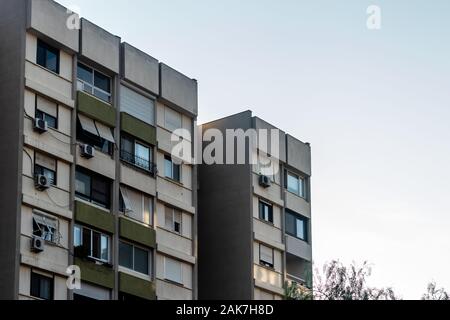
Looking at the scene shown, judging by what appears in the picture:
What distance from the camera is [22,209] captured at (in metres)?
36.5

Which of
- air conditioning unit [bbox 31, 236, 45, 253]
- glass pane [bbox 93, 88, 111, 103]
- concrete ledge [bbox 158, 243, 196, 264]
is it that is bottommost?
air conditioning unit [bbox 31, 236, 45, 253]

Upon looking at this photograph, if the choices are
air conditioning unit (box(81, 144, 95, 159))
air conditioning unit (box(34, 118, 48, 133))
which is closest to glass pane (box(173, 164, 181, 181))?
air conditioning unit (box(81, 144, 95, 159))

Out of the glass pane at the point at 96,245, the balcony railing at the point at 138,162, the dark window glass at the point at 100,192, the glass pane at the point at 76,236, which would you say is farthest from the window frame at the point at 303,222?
the glass pane at the point at 76,236

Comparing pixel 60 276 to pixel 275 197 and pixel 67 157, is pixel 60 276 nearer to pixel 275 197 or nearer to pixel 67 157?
pixel 67 157

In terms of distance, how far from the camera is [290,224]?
50.6 metres

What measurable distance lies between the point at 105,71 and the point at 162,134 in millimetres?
3966

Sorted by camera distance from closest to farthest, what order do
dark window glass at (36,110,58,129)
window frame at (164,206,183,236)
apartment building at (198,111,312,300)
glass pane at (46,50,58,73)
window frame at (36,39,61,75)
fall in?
dark window glass at (36,110,58,129), window frame at (36,39,61,75), glass pane at (46,50,58,73), window frame at (164,206,183,236), apartment building at (198,111,312,300)

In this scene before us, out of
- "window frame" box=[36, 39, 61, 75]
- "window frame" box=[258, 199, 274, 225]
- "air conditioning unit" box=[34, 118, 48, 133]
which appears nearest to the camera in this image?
"air conditioning unit" box=[34, 118, 48, 133]

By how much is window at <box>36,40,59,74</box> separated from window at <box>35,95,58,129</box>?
4.15 feet

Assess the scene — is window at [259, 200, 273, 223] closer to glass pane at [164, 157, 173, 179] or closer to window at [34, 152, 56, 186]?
glass pane at [164, 157, 173, 179]

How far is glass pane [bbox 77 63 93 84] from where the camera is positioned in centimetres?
4081

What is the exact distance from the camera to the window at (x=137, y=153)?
139ft
